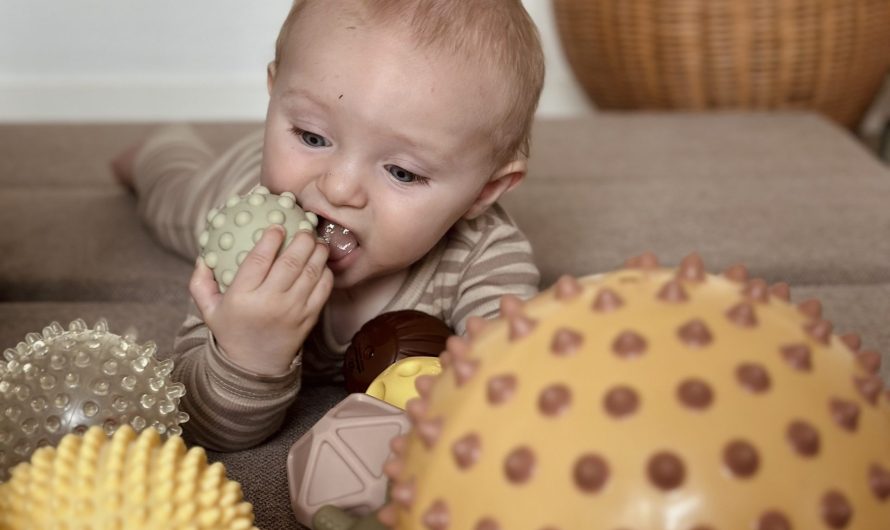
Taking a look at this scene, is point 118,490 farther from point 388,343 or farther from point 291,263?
point 388,343

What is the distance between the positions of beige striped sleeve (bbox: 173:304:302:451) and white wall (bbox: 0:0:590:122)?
243 cm

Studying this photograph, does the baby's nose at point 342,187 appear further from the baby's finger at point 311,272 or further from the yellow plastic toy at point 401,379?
the yellow plastic toy at point 401,379

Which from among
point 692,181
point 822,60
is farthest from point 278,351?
point 822,60

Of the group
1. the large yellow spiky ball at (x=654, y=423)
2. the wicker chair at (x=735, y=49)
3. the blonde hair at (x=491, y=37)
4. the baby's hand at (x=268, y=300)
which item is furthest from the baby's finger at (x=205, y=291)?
the wicker chair at (x=735, y=49)

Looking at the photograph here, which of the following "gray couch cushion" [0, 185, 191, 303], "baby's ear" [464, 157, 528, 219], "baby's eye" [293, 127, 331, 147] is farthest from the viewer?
"gray couch cushion" [0, 185, 191, 303]

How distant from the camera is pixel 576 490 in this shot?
1.84 ft

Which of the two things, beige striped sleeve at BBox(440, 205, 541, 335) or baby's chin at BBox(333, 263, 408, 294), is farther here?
beige striped sleeve at BBox(440, 205, 541, 335)

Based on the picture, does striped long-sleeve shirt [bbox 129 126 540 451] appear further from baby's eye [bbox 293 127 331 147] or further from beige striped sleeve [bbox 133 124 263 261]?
baby's eye [bbox 293 127 331 147]

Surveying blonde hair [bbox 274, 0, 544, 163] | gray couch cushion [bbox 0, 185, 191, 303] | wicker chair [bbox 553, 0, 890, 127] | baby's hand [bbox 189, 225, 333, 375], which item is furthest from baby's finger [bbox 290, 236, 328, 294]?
wicker chair [bbox 553, 0, 890, 127]

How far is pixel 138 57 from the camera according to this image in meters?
3.30

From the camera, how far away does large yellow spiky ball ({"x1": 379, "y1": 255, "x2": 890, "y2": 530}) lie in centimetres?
56

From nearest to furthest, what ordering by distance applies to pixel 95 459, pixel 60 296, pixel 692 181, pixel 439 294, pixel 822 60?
pixel 95 459 < pixel 439 294 < pixel 60 296 < pixel 692 181 < pixel 822 60

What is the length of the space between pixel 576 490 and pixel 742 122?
177cm

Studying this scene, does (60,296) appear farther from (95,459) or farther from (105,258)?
(95,459)
